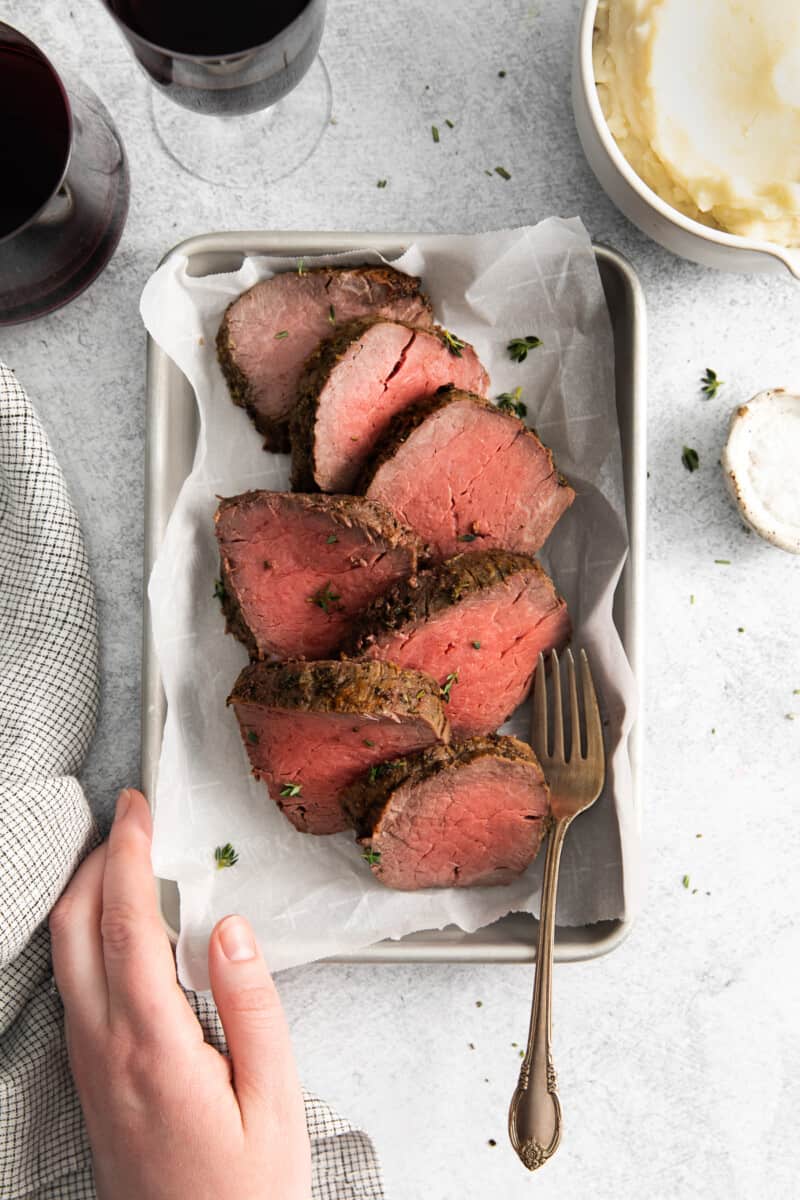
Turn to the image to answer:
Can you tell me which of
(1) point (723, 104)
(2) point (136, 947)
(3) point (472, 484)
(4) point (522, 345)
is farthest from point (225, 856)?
(1) point (723, 104)

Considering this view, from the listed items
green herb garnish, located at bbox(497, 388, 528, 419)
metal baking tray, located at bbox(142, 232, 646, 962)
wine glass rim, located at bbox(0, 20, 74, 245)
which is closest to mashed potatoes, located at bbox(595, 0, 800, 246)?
metal baking tray, located at bbox(142, 232, 646, 962)

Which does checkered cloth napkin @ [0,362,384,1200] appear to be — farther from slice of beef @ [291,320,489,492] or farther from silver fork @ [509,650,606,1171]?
slice of beef @ [291,320,489,492]

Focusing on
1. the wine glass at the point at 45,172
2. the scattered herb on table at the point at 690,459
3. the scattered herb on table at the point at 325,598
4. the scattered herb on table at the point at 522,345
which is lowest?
the scattered herb on table at the point at 690,459

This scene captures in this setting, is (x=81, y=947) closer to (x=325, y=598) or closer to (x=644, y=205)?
(x=325, y=598)

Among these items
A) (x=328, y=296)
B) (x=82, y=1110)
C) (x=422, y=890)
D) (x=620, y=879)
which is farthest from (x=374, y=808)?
(x=328, y=296)

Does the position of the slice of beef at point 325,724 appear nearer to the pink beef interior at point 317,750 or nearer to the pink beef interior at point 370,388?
the pink beef interior at point 317,750

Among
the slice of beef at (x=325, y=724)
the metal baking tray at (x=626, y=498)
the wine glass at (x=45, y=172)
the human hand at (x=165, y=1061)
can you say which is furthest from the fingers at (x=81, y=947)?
the wine glass at (x=45, y=172)
